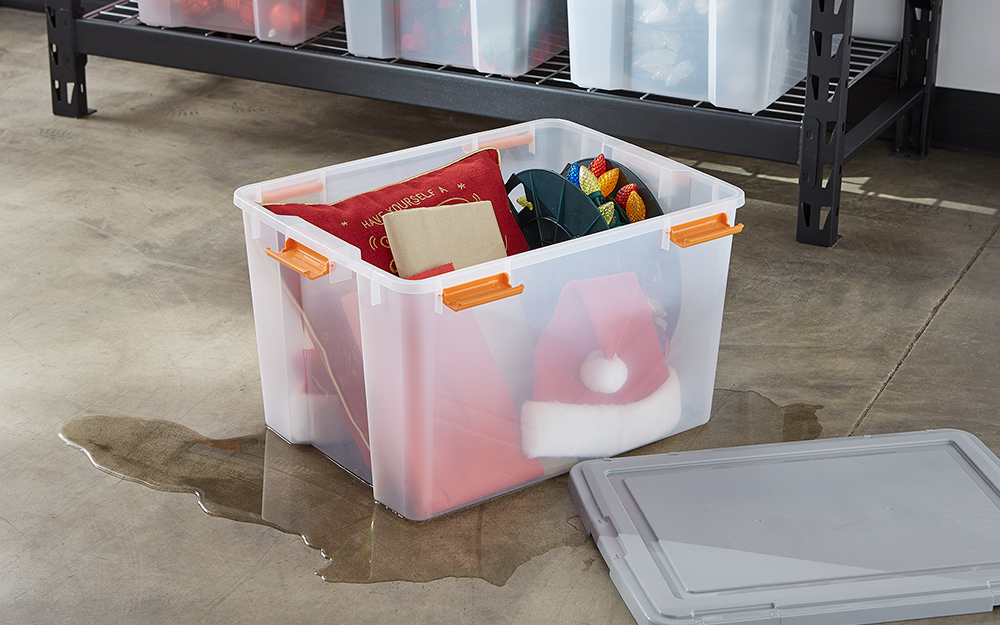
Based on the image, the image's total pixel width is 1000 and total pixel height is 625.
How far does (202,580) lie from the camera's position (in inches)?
50.6

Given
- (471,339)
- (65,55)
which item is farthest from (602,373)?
(65,55)

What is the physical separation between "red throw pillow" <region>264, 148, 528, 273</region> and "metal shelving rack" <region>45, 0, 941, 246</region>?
72 centimetres

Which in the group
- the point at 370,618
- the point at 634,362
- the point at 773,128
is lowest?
the point at 370,618

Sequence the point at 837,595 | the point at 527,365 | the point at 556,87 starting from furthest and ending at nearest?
the point at 556,87
the point at 527,365
the point at 837,595

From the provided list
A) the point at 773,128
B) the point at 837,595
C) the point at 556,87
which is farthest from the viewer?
the point at 556,87

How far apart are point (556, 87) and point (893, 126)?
3.10 ft

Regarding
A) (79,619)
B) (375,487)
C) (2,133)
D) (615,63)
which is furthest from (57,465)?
(2,133)

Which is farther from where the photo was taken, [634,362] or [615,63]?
[615,63]

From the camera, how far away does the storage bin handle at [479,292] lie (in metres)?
1.25

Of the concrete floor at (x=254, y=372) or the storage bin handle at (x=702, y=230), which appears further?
the storage bin handle at (x=702, y=230)

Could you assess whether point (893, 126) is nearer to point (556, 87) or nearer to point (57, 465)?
point (556, 87)

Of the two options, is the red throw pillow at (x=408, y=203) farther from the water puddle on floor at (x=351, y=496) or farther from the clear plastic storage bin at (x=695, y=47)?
the clear plastic storage bin at (x=695, y=47)

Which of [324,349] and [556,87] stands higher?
[556,87]

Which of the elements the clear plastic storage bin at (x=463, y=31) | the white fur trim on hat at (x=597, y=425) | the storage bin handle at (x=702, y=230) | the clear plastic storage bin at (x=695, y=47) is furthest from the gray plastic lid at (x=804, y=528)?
the clear plastic storage bin at (x=463, y=31)
